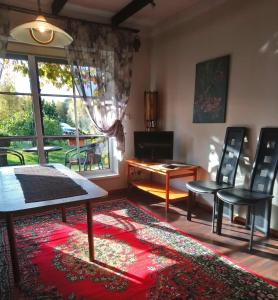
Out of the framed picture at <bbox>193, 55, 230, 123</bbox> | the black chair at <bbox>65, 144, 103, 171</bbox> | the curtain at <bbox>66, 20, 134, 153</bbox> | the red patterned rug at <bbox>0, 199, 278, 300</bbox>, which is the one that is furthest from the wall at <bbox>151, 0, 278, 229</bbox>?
the black chair at <bbox>65, 144, 103, 171</bbox>

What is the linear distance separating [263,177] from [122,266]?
164cm

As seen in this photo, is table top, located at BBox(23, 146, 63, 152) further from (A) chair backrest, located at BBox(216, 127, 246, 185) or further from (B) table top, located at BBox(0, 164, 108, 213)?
(A) chair backrest, located at BBox(216, 127, 246, 185)

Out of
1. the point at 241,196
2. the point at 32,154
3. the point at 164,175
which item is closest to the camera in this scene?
the point at 241,196

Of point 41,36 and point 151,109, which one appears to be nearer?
point 41,36

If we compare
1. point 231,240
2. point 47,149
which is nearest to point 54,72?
point 47,149

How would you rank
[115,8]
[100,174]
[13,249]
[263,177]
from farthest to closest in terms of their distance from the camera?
1. [100,174]
2. [115,8]
3. [263,177]
4. [13,249]

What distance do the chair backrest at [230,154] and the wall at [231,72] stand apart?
109mm

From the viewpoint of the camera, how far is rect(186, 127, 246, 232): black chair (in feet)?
8.15

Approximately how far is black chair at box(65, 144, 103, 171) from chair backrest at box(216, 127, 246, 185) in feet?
6.53

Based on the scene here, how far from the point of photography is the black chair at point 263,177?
2.15m

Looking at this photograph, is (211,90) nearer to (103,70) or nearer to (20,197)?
(103,70)

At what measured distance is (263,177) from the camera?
228cm

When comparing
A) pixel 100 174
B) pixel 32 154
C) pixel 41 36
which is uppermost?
pixel 41 36

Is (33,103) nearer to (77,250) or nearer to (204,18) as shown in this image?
(77,250)
